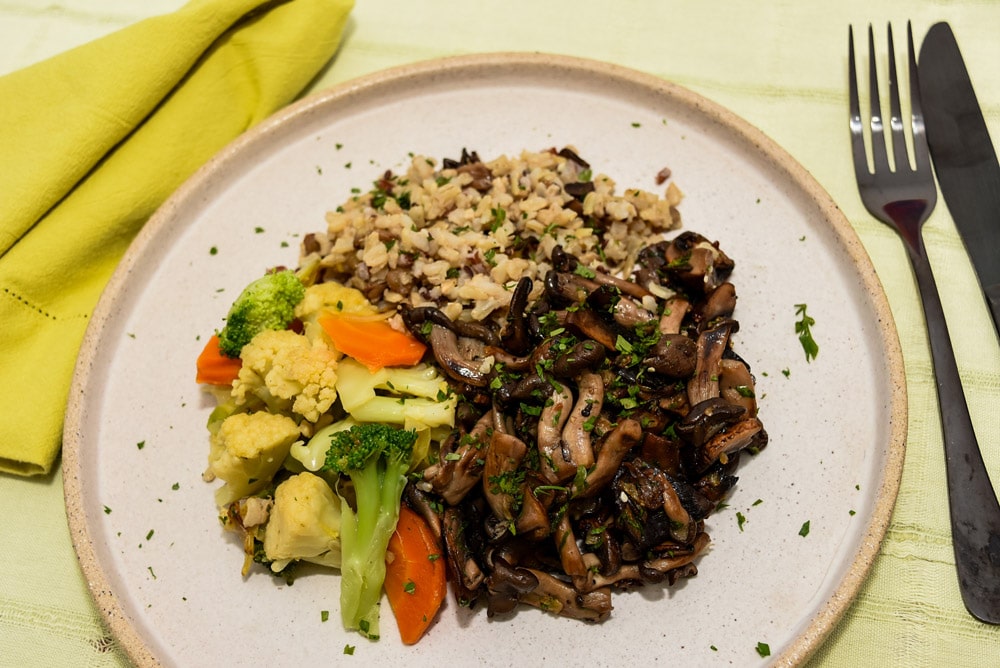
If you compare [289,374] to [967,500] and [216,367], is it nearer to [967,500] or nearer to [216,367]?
[216,367]

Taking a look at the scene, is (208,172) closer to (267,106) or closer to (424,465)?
(267,106)

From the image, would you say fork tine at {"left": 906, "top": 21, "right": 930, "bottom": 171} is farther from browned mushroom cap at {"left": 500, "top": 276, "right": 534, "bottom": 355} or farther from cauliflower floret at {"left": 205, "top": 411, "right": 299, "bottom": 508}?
cauliflower floret at {"left": 205, "top": 411, "right": 299, "bottom": 508}

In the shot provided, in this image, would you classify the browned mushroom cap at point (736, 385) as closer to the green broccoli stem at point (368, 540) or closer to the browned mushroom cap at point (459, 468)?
the browned mushroom cap at point (459, 468)

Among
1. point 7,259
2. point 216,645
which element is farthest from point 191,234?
point 216,645

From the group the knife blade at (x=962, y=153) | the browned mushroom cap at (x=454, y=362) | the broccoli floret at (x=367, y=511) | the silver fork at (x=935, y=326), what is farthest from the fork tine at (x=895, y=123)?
the broccoli floret at (x=367, y=511)

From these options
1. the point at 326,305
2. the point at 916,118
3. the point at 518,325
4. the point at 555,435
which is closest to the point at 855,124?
the point at 916,118

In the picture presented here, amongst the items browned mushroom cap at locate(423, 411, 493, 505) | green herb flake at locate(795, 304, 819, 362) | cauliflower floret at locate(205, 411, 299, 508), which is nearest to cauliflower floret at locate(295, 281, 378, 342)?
cauliflower floret at locate(205, 411, 299, 508)

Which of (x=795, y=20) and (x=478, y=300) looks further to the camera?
(x=795, y=20)
